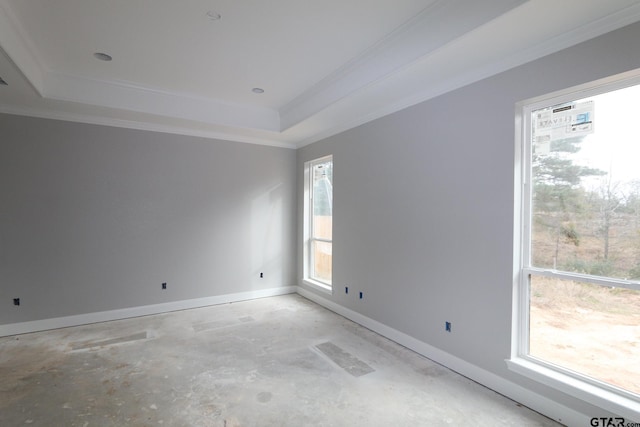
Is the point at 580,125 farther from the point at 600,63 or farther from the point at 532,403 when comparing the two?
the point at 532,403

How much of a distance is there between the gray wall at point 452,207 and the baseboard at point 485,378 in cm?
6

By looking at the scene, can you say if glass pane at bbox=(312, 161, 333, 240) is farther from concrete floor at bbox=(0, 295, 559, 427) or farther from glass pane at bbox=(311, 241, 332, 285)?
concrete floor at bbox=(0, 295, 559, 427)

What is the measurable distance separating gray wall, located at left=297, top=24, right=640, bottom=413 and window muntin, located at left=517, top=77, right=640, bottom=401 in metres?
0.17

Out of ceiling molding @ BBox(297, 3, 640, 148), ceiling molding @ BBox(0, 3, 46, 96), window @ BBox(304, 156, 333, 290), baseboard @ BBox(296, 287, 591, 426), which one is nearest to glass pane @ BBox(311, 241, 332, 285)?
window @ BBox(304, 156, 333, 290)

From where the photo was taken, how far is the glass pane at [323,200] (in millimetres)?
5020

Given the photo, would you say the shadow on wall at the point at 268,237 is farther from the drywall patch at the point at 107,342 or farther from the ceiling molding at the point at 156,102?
the drywall patch at the point at 107,342

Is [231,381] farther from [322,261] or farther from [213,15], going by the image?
[213,15]

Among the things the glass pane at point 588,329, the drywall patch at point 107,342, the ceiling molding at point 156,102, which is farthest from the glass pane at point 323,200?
the glass pane at point 588,329

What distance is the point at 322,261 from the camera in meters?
5.26

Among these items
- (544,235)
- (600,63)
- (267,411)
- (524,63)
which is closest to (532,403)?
(544,235)

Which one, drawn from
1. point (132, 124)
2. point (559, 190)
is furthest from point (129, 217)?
point (559, 190)

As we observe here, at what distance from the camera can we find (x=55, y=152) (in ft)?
13.0

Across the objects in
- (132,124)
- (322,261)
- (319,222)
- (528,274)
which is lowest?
(322,261)

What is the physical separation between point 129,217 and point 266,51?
3057 millimetres
